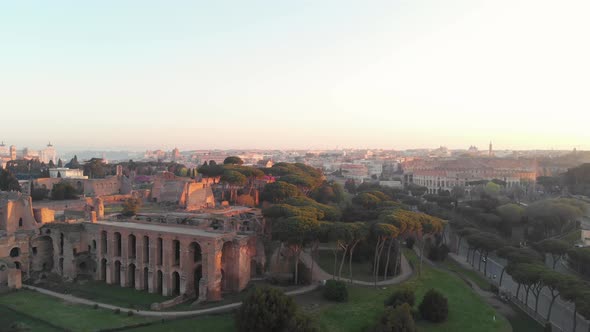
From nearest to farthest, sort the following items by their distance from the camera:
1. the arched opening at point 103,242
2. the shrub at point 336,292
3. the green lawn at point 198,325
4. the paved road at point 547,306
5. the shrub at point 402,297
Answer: the green lawn at point 198,325, the shrub at point 402,297, the paved road at point 547,306, the shrub at point 336,292, the arched opening at point 103,242

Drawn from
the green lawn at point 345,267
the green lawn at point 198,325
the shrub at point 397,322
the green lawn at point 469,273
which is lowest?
the green lawn at point 469,273

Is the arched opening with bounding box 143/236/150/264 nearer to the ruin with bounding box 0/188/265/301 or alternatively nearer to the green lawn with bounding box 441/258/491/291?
the ruin with bounding box 0/188/265/301

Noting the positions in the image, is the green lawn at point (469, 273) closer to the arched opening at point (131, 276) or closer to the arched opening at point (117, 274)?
the arched opening at point (131, 276)

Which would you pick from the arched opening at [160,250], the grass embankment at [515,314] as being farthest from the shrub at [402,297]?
the arched opening at [160,250]

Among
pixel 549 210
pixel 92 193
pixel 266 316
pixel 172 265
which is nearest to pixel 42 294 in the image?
pixel 172 265

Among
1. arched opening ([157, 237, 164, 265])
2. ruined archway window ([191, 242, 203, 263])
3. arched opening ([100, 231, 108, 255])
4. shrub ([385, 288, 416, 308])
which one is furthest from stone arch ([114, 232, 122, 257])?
shrub ([385, 288, 416, 308])

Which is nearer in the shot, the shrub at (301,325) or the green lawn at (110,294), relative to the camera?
the shrub at (301,325)

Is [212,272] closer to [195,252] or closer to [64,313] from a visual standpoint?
[195,252]
